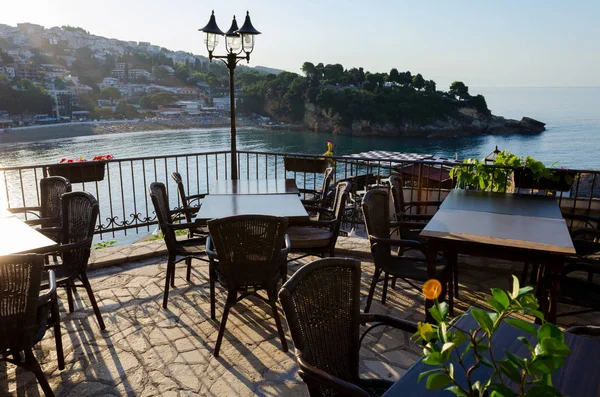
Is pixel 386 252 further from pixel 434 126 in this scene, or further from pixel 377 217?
pixel 434 126

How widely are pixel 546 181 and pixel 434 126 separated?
62954mm

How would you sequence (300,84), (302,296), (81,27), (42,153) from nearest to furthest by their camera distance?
1. (302,296)
2. (42,153)
3. (300,84)
4. (81,27)

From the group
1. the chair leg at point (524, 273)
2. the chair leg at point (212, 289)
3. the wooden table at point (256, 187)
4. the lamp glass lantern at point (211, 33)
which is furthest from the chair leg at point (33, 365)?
the lamp glass lantern at point (211, 33)

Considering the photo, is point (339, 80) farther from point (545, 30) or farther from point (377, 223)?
point (377, 223)

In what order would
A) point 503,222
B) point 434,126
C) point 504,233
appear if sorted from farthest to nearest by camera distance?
point 434,126
point 503,222
point 504,233

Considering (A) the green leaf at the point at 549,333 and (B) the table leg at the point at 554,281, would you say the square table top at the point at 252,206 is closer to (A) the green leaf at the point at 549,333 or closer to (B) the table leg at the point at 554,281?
(B) the table leg at the point at 554,281

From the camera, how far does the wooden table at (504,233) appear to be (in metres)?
2.58

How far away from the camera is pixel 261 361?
2.79 metres

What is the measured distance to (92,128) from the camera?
154 feet

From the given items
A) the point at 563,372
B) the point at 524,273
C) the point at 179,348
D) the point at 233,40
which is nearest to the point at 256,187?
the point at 179,348

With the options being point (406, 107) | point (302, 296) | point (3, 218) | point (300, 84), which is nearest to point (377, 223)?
point (302, 296)

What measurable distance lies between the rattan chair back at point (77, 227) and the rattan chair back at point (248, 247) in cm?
100

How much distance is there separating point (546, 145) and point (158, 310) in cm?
7050

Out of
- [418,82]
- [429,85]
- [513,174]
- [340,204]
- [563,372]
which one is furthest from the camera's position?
[429,85]
